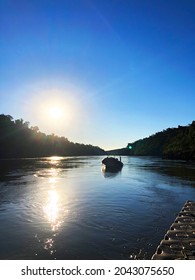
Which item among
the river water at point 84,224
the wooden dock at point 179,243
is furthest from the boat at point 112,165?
the wooden dock at point 179,243

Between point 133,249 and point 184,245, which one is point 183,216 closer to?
point 133,249

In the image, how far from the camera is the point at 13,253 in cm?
1650

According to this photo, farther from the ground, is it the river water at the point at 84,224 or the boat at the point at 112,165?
the boat at the point at 112,165

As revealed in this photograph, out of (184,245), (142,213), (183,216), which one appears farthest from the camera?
(142,213)

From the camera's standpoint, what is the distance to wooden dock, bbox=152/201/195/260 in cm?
1284

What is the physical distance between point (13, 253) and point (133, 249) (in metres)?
6.98

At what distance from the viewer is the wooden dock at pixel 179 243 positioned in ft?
42.1

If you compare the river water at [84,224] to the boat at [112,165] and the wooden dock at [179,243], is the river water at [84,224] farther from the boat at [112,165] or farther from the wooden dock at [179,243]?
the boat at [112,165]

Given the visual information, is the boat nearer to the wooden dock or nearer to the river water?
the river water

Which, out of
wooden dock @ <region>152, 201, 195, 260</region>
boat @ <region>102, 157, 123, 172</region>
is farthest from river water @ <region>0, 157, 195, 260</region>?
boat @ <region>102, 157, 123, 172</region>

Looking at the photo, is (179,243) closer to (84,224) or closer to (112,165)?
(84,224)
